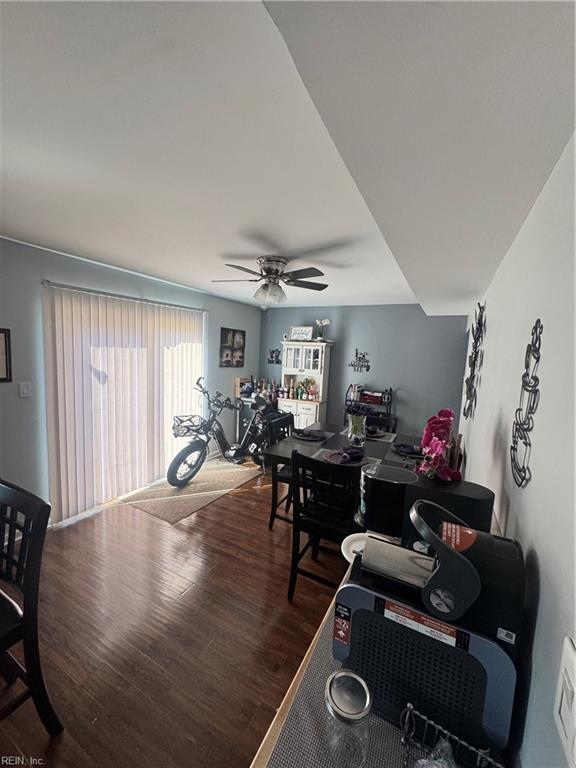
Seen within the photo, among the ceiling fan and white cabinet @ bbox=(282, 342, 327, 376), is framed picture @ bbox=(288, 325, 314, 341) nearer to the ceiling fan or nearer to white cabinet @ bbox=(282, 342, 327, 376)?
white cabinet @ bbox=(282, 342, 327, 376)

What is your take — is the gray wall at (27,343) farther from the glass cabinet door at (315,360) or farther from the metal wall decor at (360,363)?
the metal wall decor at (360,363)

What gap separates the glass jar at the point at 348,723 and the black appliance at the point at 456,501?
476 millimetres

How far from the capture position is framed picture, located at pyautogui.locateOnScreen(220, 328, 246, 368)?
4.46 meters

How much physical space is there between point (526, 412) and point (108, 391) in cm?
322

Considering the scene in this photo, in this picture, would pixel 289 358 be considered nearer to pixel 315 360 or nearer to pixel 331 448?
pixel 315 360

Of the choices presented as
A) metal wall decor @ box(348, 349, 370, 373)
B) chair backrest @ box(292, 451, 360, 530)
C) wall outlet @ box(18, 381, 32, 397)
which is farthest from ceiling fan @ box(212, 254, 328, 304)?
metal wall decor @ box(348, 349, 370, 373)

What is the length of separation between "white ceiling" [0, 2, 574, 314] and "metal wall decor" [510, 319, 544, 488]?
464 mm

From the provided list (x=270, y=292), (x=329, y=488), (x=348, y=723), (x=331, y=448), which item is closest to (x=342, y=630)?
(x=348, y=723)

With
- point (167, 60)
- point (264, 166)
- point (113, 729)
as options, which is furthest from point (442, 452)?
point (113, 729)

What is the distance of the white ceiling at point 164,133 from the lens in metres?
0.69

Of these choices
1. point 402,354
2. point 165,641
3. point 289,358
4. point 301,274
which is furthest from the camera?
point 289,358

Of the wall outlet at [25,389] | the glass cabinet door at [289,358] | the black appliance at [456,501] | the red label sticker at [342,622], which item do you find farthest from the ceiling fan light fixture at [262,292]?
the glass cabinet door at [289,358]

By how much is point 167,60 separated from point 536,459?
1.35m

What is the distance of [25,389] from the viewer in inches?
93.8
